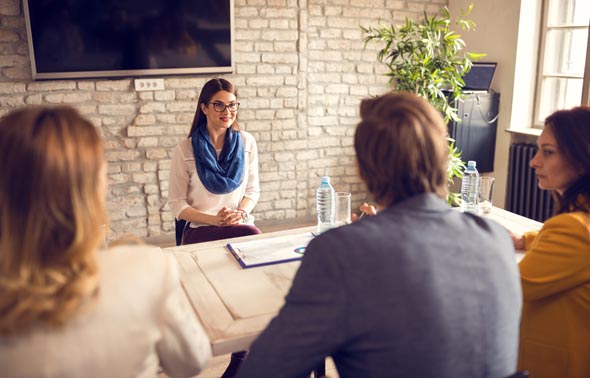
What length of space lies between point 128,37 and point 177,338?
323cm

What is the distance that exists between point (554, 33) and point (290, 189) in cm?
238

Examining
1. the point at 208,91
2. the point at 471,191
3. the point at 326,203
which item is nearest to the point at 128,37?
the point at 208,91

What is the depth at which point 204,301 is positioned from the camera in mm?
1534

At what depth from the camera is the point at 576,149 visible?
153 centimetres

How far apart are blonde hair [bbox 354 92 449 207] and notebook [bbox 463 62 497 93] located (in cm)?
335

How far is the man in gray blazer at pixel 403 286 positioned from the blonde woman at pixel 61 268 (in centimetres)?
27

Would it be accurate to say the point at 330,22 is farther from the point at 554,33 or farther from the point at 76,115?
the point at 76,115

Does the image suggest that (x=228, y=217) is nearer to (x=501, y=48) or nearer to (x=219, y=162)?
(x=219, y=162)

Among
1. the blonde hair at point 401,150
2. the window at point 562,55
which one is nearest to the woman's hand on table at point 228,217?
the blonde hair at point 401,150

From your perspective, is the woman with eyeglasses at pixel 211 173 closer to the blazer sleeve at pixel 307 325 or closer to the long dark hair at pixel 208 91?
the long dark hair at pixel 208 91

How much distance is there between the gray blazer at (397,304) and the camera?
99 centimetres

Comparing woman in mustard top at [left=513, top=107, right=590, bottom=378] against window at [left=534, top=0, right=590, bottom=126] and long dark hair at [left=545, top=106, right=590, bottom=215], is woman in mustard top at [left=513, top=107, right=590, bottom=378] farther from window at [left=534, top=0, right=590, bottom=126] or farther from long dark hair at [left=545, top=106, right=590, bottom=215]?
window at [left=534, top=0, right=590, bottom=126]

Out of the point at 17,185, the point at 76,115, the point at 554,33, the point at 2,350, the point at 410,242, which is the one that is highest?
the point at 554,33

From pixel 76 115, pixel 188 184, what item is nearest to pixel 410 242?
pixel 76 115
